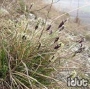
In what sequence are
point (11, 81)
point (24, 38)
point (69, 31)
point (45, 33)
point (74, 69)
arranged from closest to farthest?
1. point (11, 81)
2. point (24, 38)
3. point (74, 69)
4. point (45, 33)
5. point (69, 31)

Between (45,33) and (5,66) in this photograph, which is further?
(45,33)

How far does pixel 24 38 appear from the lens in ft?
11.2

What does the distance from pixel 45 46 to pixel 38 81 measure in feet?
1.47

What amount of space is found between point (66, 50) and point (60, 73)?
28cm

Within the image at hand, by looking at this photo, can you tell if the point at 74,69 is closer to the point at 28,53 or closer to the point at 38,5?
the point at 28,53

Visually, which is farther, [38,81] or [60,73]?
[60,73]

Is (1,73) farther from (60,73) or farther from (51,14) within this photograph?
(51,14)

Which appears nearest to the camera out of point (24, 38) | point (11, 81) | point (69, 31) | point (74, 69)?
point (11, 81)

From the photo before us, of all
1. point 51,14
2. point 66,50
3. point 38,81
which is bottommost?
point 38,81

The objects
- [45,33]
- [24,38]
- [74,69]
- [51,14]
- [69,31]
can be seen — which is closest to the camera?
[24,38]

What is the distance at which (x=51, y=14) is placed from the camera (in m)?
8.17

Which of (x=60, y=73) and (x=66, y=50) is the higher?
(x=66, y=50)

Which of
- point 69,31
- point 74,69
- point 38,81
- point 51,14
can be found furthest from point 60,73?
point 51,14

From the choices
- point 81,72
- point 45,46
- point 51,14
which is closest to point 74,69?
point 81,72
